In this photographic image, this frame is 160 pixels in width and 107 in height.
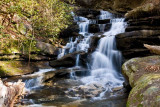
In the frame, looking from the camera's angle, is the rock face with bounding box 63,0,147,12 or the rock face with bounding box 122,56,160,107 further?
the rock face with bounding box 63,0,147,12

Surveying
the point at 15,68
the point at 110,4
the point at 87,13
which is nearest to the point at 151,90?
the point at 15,68

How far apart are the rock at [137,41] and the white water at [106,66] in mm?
704

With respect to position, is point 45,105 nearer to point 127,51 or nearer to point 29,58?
point 29,58

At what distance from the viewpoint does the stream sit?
5.30m

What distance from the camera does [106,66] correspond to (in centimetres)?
1005

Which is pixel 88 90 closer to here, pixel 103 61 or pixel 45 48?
pixel 103 61

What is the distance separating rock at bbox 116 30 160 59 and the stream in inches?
27.1

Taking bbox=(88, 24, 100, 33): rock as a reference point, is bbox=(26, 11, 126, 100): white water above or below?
below

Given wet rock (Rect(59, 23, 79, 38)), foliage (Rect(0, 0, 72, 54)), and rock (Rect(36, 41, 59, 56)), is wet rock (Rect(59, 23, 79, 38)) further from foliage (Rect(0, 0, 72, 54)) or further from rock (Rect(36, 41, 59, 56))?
rock (Rect(36, 41, 59, 56))

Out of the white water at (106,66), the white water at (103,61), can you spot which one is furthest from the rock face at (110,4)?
the white water at (106,66)

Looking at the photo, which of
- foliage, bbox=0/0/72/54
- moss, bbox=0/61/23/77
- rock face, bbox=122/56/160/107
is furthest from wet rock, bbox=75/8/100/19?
rock face, bbox=122/56/160/107

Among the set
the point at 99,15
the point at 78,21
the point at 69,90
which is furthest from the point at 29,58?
the point at 99,15

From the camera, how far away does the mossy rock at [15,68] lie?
807cm

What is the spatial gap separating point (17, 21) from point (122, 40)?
7.45m
